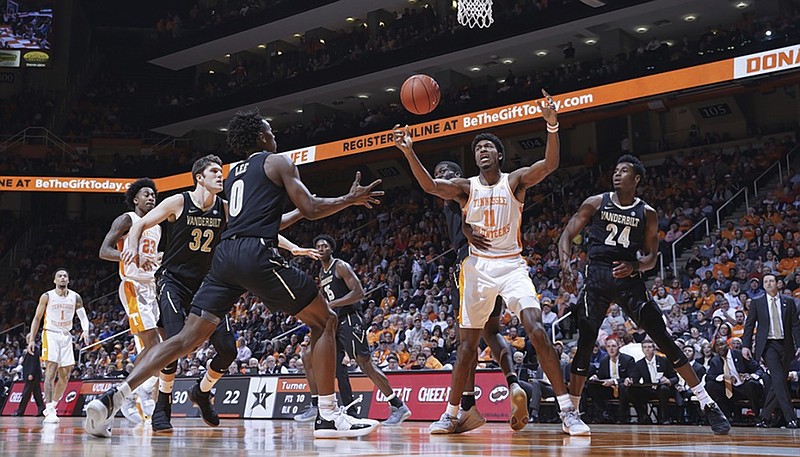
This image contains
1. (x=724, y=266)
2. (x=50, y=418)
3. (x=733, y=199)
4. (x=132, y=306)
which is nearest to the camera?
(x=132, y=306)

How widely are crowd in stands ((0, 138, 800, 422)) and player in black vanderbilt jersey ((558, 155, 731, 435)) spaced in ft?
5.63

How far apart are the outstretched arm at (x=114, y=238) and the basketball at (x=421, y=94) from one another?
3.04m

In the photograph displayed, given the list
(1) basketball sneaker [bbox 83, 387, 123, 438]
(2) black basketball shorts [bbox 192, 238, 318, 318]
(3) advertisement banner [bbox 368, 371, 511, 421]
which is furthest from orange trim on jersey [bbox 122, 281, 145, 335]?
(3) advertisement banner [bbox 368, 371, 511, 421]

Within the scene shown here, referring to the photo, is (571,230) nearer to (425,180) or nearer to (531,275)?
(425,180)

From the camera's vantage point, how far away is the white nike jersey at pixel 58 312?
11383 millimetres

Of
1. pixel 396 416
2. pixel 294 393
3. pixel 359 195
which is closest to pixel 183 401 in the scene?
pixel 294 393

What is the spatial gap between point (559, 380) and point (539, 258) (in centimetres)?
1170

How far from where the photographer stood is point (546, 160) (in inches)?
232

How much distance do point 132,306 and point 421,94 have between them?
3508mm

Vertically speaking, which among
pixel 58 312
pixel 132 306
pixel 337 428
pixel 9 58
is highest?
pixel 9 58

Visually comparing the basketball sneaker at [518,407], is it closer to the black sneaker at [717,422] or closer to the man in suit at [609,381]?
the black sneaker at [717,422]

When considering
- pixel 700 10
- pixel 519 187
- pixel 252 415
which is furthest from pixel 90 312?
pixel 519 187

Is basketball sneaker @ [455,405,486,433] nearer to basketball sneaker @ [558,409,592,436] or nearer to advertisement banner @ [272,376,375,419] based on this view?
basketball sneaker @ [558,409,592,436]

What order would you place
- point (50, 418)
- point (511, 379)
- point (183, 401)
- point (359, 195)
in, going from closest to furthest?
point (359, 195)
point (511, 379)
point (50, 418)
point (183, 401)
